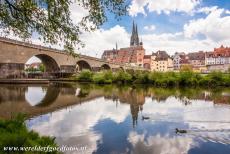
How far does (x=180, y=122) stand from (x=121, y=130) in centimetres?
452

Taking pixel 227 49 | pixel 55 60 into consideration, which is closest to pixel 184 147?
pixel 55 60

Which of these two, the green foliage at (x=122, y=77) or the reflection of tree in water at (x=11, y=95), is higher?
the green foliage at (x=122, y=77)

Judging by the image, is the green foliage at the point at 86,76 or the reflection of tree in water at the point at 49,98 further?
the green foliage at the point at 86,76

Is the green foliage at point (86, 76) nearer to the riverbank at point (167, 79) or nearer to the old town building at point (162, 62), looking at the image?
the riverbank at point (167, 79)

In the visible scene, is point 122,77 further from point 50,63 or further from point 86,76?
point 50,63

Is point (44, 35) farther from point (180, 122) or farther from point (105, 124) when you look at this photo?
point (180, 122)

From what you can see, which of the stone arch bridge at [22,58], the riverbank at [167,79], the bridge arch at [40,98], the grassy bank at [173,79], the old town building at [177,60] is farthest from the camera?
the old town building at [177,60]

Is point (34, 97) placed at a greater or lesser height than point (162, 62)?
lesser

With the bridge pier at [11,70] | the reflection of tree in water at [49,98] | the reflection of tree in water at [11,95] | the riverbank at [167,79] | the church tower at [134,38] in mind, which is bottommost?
the reflection of tree in water at [49,98]

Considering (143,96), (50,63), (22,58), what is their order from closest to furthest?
(143,96) < (22,58) < (50,63)

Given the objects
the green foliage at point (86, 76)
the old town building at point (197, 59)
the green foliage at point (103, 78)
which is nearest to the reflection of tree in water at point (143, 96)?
the green foliage at point (103, 78)

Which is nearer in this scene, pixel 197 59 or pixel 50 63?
pixel 50 63

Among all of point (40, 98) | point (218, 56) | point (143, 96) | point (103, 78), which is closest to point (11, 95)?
point (40, 98)

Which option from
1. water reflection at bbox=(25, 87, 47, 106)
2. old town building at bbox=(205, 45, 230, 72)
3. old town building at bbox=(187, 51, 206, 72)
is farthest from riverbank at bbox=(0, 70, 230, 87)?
old town building at bbox=(187, 51, 206, 72)
